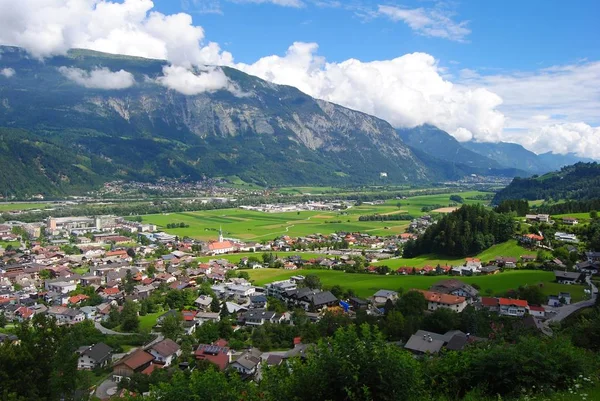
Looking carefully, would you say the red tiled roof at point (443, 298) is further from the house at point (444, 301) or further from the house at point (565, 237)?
the house at point (565, 237)

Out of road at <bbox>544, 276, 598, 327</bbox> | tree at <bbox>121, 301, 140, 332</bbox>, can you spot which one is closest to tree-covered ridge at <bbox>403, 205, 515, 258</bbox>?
road at <bbox>544, 276, 598, 327</bbox>

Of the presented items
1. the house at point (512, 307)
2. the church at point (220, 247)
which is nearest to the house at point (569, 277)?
the house at point (512, 307)

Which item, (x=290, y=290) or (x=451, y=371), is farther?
(x=290, y=290)

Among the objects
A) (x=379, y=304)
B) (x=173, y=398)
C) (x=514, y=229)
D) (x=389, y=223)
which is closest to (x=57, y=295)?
(x=379, y=304)

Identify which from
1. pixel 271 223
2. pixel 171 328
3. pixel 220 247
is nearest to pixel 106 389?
pixel 171 328

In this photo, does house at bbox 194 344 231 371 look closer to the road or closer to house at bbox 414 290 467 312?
house at bbox 414 290 467 312

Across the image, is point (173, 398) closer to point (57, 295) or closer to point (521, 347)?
point (521, 347)
